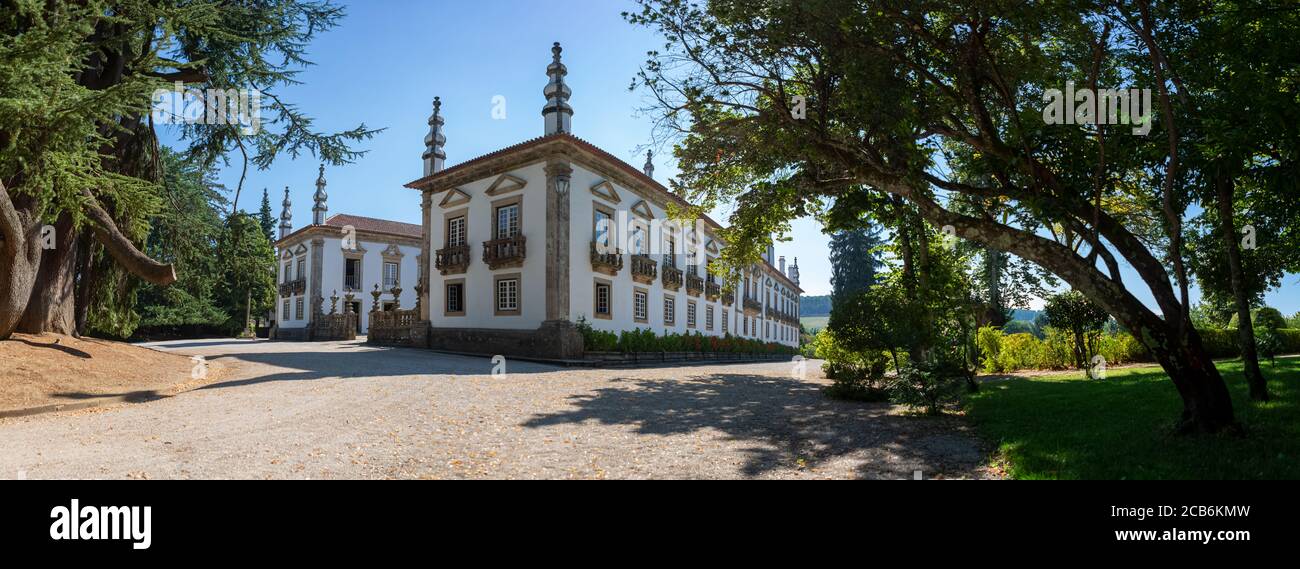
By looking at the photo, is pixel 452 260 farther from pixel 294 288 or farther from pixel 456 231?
pixel 294 288

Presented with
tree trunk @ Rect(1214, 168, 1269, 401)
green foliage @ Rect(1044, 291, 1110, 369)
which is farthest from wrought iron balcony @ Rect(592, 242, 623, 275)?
tree trunk @ Rect(1214, 168, 1269, 401)

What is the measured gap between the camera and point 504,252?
69.8 ft

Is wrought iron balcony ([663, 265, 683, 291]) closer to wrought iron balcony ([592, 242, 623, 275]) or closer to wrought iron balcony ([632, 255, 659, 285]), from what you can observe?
wrought iron balcony ([632, 255, 659, 285])

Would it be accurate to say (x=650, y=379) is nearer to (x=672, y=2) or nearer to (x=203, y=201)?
(x=672, y=2)

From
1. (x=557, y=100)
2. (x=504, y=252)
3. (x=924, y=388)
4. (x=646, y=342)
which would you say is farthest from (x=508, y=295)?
(x=924, y=388)

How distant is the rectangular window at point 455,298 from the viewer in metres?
23.0

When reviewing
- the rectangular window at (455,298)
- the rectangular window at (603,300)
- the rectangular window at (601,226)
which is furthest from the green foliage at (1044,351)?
the rectangular window at (455,298)

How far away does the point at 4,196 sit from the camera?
9242mm

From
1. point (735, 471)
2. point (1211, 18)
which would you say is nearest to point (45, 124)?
point (735, 471)

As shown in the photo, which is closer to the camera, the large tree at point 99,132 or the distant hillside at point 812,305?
the large tree at point 99,132

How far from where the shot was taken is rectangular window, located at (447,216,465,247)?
23.8 metres

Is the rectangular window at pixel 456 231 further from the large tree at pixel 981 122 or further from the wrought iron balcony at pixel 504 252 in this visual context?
the large tree at pixel 981 122

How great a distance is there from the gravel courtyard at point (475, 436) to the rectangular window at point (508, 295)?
33.3 ft
